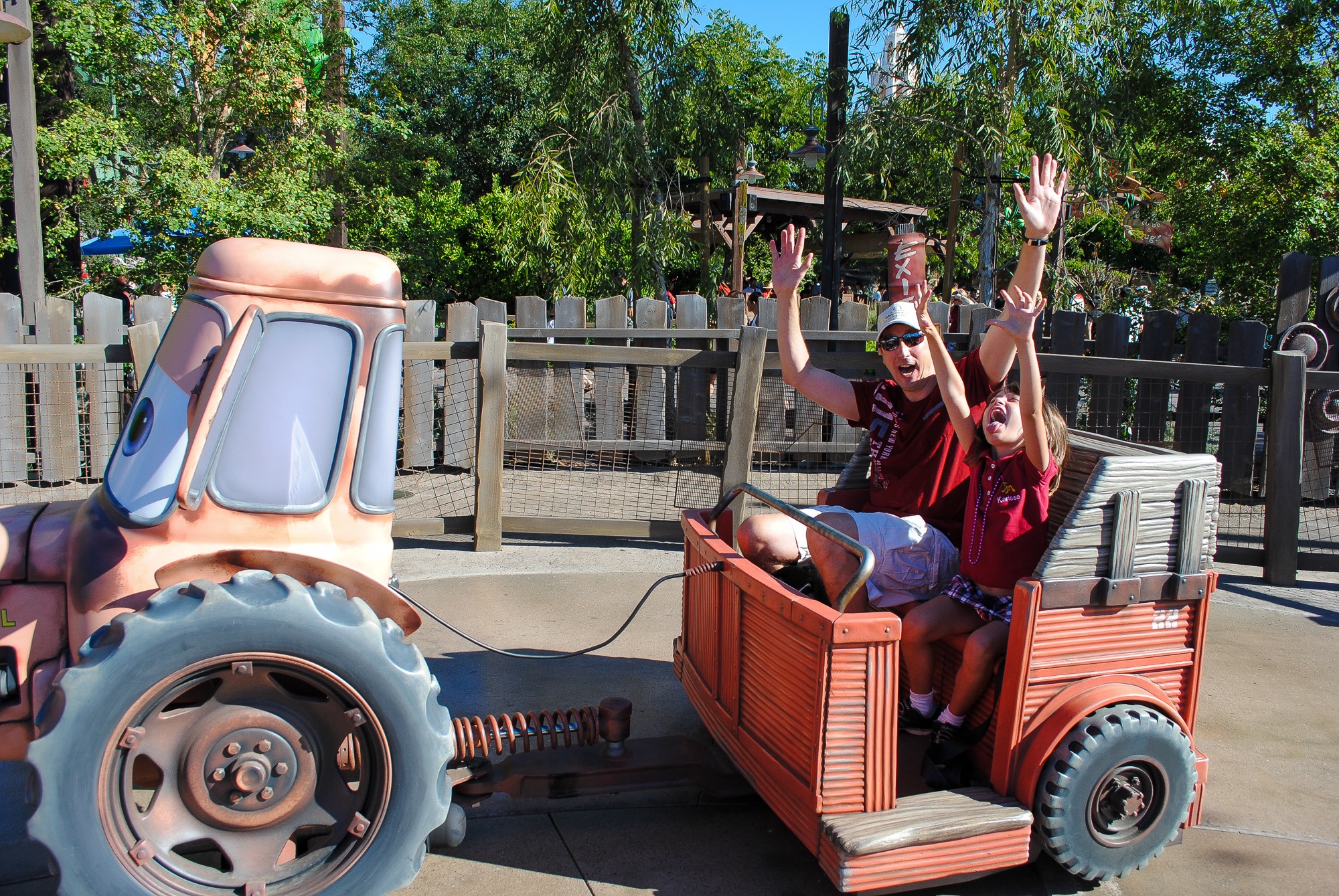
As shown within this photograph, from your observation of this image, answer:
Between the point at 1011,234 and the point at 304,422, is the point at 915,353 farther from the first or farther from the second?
the point at 1011,234

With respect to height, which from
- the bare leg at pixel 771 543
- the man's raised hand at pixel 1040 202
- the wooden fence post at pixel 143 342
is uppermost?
the man's raised hand at pixel 1040 202

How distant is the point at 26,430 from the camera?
6.94 metres

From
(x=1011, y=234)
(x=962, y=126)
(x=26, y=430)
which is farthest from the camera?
(x=1011, y=234)

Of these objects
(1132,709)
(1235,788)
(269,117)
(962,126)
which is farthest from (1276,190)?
(269,117)

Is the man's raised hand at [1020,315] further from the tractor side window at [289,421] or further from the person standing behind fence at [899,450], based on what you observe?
the tractor side window at [289,421]

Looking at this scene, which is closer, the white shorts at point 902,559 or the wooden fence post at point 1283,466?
the white shorts at point 902,559

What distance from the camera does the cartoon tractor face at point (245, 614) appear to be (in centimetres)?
219

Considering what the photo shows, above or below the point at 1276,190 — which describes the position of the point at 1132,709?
below

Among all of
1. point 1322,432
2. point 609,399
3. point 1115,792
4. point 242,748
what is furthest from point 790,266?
point 1322,432

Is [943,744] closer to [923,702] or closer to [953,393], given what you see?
[923,702]

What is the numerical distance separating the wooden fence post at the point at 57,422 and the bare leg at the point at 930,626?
6.51 metres

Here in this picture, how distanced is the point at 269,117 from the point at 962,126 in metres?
7.61

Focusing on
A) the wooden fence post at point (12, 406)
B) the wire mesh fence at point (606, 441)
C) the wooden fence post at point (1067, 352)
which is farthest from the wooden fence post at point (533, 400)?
the wooden fence post at point (1067, 352)

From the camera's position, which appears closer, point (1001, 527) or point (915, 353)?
point (1001, 527)
